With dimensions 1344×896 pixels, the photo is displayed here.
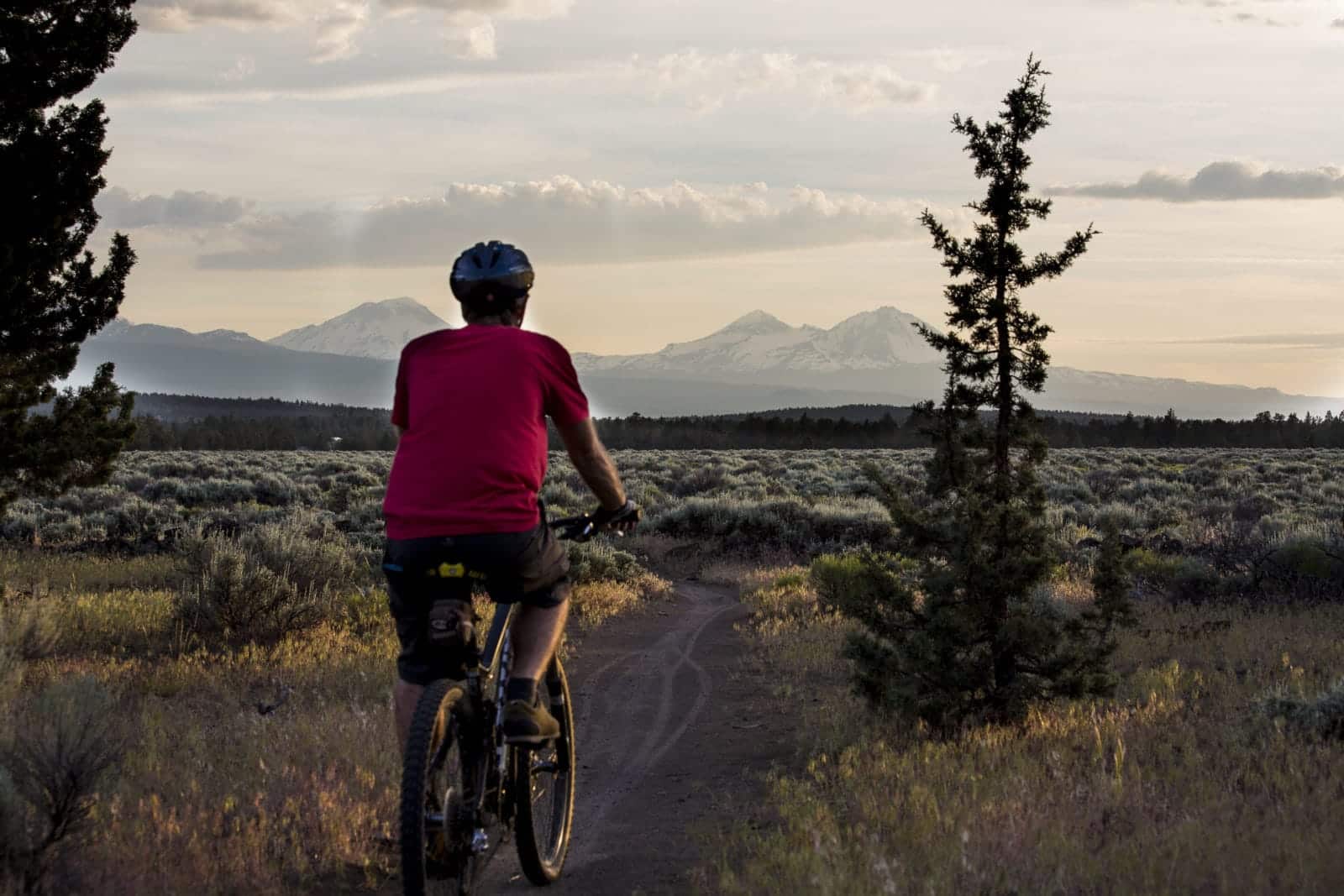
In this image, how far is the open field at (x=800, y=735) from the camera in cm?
469

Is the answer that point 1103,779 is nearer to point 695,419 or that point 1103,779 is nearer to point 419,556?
point 419,556

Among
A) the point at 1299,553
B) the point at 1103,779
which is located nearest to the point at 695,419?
the point at 1299,553

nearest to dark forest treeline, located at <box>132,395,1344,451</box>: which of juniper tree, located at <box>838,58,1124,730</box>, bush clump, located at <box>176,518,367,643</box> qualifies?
bush clump, located at <box>176,518,367,643</box>

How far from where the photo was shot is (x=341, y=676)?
8.56 m

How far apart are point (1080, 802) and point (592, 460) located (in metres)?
2.92

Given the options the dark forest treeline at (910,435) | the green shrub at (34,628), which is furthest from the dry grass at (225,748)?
the dark forest treeline at (910,435)

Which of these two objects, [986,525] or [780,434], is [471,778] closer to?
[986,525]

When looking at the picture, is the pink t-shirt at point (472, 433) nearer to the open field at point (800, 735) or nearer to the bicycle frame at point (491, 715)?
the bicycle frame at point (491, 715)

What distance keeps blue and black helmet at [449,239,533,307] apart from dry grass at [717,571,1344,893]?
2.55 metres

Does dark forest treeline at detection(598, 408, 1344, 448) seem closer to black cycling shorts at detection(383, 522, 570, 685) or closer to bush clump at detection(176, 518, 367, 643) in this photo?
bush clump at detection(176, 518, 367, 643)

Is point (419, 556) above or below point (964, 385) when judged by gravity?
below

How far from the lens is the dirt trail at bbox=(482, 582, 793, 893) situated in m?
5.40

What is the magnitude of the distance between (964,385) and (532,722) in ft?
13.5

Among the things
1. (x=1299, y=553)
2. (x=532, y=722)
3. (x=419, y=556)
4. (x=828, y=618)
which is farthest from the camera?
(x=1299, y=553)
